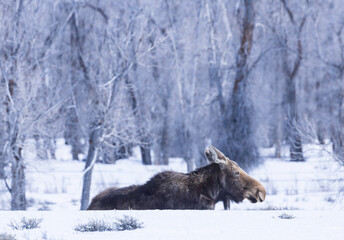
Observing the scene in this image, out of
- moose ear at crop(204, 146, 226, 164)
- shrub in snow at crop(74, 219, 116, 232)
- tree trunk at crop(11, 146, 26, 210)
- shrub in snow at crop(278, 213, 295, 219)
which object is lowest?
tree trunk at crop(11, 146, 26, 210)

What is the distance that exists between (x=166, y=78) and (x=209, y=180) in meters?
24.1

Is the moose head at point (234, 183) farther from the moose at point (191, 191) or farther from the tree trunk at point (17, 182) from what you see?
the tree trunk at point (17, 182)

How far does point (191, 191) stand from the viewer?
26.3 ft

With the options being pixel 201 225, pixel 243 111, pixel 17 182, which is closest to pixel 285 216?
pixel 201 225

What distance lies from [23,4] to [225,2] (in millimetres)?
11127

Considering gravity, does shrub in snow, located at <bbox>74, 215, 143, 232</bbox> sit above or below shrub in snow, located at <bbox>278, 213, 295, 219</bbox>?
above

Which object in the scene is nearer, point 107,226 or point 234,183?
point 107,226

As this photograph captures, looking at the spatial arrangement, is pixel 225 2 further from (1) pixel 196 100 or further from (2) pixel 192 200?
(2) pixel 192 200

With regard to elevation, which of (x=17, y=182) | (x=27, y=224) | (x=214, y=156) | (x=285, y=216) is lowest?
(x=17, y=182)

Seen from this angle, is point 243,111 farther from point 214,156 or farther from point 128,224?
point 128,224

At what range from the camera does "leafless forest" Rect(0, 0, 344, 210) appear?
63.3 feet

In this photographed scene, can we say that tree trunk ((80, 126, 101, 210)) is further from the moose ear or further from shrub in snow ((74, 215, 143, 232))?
shrub in snow ((74, 215, 143, 232))

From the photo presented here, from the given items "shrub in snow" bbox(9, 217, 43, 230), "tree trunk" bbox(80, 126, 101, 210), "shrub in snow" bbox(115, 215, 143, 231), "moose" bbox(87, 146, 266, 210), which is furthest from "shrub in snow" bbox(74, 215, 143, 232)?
"tree trunk" bbox(80, 126, 101, 210)

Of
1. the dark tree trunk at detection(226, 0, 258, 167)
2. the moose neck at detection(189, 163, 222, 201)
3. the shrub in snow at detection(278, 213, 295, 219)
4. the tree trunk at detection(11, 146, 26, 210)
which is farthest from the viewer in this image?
the dark tree trunk at detection(226, 0, 258, 167)
